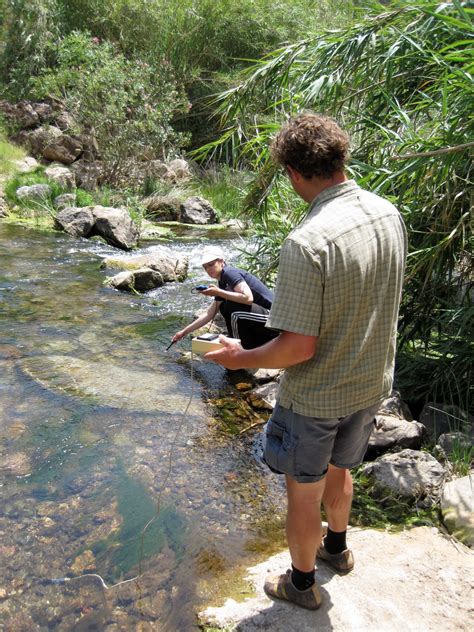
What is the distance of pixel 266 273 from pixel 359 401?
3.97 meters

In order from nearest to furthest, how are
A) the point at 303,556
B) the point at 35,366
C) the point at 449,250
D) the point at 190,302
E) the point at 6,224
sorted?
the point at 303,556 < the point at 449,250 < the point at 35,366 < the point at 190,302 < the point at 6,224

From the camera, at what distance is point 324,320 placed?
180 centimetres

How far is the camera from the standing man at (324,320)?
1763 mm

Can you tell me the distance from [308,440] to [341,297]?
50 centimetres

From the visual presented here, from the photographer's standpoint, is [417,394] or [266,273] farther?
[266,273]

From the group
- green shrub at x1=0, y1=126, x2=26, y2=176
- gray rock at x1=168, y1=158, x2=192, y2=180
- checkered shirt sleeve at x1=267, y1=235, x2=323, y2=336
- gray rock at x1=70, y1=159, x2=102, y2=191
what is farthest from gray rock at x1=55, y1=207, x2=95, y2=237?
checkered shirt sleeve at x1=267, y1=235, x2=323, y2=336

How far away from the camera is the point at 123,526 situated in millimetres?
3023

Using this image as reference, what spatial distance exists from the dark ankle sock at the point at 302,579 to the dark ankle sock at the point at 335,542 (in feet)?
0.83

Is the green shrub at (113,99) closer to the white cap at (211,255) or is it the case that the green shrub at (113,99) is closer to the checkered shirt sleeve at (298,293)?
the white cap at (211,255)

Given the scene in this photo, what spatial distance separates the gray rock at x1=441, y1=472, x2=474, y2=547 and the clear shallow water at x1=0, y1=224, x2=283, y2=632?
85cm

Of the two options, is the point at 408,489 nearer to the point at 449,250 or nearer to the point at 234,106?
the point at 449,250

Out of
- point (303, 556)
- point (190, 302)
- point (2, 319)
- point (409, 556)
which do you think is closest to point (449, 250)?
point (409, 556)

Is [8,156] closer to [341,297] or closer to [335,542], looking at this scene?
[335,542]

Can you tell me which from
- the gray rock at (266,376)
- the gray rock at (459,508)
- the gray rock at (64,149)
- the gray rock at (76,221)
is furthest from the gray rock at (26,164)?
the gray rock at (459,508)
